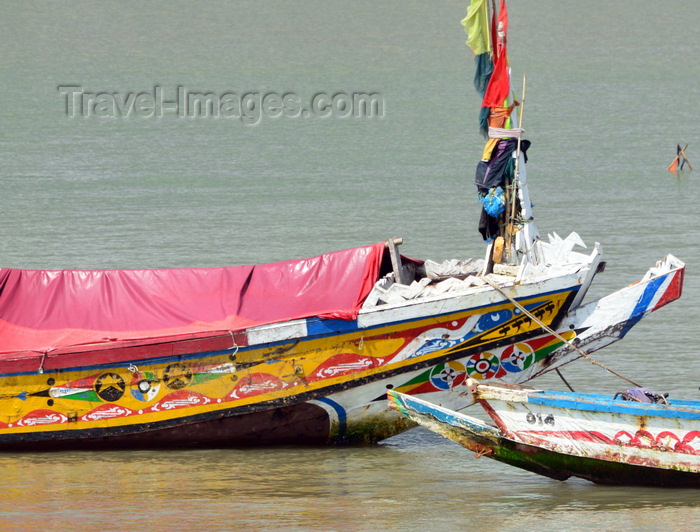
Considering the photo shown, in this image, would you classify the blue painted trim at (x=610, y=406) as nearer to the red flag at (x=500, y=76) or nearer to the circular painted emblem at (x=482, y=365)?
the circular painted emblem at (x=482, y=365)

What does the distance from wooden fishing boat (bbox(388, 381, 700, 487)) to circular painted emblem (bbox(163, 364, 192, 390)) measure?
191 centimetres

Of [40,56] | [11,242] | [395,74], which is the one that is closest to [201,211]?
[11,242]

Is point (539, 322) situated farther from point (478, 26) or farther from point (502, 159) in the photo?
point (478, 26)

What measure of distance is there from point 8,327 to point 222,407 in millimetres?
2525

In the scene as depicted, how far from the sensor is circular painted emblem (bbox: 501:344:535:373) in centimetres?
1084

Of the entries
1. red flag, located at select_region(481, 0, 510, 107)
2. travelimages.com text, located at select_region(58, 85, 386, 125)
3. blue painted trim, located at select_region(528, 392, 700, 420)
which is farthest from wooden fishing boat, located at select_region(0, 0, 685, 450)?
travelimages.com text, located at select_region(58, 85, 386, 125)

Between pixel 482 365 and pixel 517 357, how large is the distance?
34cm

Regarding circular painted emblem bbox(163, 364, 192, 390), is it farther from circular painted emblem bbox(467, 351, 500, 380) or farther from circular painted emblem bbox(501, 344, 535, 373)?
circular painted emblem bbox(501, 344, 535, 373)

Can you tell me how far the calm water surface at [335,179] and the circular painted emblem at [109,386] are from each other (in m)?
0.66

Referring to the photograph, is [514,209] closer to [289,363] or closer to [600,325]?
[600,325]

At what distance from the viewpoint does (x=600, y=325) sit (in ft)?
35.7

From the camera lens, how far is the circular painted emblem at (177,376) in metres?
10.6

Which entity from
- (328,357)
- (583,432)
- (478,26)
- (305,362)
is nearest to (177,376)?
(305,362)

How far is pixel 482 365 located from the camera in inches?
426
